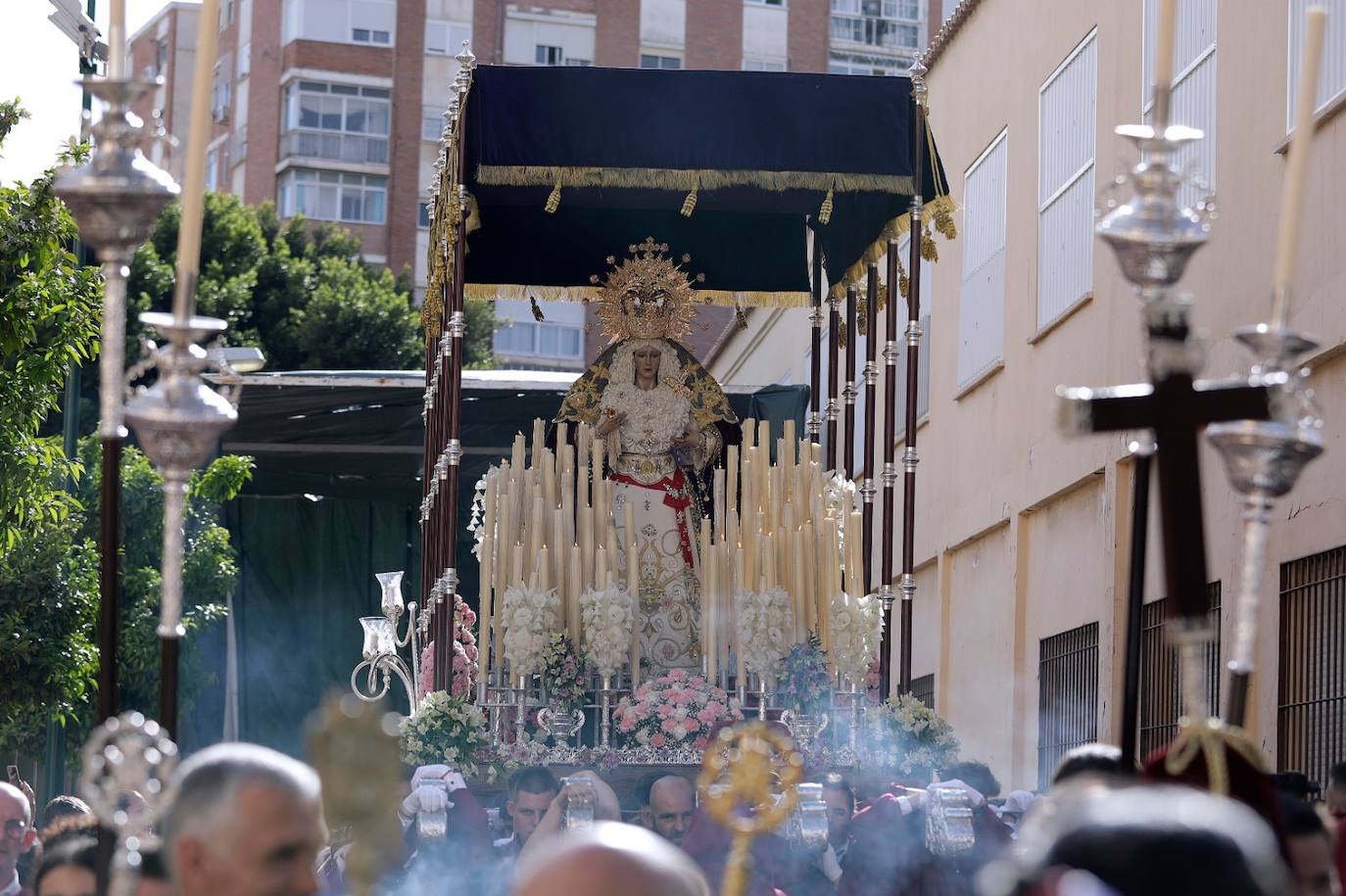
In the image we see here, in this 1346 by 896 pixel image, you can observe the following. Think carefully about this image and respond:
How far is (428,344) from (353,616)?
28.2 ft

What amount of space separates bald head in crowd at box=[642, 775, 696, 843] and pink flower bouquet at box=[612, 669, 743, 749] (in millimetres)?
1368

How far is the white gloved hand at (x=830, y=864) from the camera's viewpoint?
6.79 m

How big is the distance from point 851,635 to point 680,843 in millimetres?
2145

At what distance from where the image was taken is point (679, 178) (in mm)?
9047

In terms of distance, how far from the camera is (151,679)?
1539cm

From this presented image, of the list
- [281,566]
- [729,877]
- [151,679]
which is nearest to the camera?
[729,877]

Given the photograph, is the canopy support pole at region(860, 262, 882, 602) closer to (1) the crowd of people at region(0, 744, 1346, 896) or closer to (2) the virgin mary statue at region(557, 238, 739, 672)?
(2) the virgin mary statue at region(557, 238, 739, 672)

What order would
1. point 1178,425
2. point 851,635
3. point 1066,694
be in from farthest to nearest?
point 1066,694 → point 851,635 → point 1178,425

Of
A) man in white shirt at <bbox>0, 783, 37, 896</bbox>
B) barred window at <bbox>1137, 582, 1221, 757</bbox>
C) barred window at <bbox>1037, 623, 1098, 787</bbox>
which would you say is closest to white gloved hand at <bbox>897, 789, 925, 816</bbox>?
man in white shirt at <bbox>0, 783, 37, 896</bbox>

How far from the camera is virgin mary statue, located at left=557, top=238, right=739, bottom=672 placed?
9.48m

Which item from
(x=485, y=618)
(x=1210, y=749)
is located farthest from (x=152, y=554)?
(x=1210, y=749)

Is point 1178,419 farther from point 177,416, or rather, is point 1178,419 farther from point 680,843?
point 680,843

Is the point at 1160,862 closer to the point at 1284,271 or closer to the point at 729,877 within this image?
the point at 729,877

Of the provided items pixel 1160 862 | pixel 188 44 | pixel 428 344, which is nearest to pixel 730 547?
pixel 428 344
